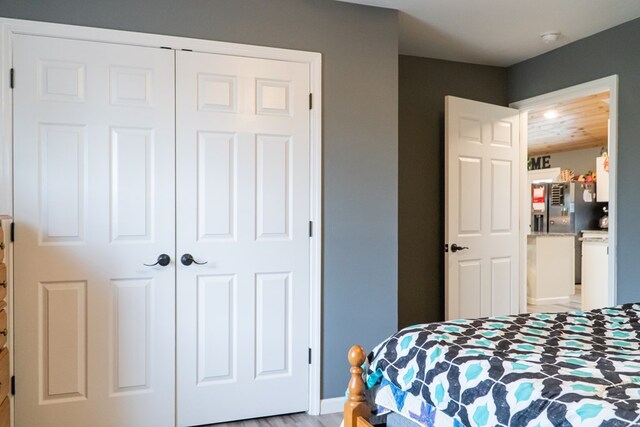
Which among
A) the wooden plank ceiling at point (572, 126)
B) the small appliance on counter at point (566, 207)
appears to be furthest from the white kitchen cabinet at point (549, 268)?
the wooden plank ceiling at point (572, 126)

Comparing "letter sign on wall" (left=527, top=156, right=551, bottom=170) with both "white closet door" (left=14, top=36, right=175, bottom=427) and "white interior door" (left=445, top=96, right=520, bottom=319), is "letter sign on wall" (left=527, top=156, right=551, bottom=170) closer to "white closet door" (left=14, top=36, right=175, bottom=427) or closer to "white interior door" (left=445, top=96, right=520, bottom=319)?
"white interior door" (left=445, top=96, right=520, bottom=319)

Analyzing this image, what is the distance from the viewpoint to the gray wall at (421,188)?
365cm

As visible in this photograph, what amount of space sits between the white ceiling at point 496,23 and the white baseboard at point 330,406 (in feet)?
7.93

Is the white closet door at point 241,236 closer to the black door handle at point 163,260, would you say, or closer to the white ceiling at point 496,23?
the black door handle at point 163,260

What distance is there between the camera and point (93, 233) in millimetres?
2350

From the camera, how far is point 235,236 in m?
2.58

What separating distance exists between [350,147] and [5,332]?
6.58ft

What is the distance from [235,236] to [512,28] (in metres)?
2.37

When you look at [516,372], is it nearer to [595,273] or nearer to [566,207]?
[595,273]

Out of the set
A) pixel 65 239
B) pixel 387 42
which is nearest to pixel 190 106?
pixel 65 239

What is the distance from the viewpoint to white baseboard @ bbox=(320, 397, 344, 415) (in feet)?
8.91

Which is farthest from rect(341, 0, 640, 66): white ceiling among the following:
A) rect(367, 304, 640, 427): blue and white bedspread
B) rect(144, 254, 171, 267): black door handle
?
rect(367, 304, 640, 427): blue and white bedspread

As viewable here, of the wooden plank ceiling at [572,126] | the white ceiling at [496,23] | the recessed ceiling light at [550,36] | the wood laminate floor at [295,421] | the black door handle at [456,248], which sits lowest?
the wood laminate floor at [295,421]

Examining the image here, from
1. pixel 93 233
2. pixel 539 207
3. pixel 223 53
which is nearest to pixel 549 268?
pixel 539 207
